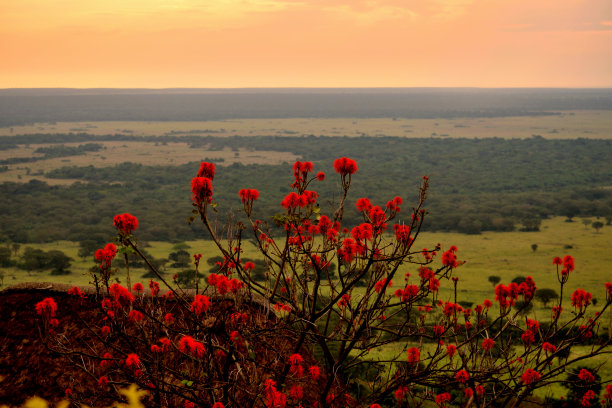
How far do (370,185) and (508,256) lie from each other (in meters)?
49.6

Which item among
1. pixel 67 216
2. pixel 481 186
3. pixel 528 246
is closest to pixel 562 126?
pixel 481 186

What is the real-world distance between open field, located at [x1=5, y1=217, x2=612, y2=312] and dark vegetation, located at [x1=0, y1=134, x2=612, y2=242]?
12.1ft

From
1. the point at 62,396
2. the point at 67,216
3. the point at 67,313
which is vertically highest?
the point at 67,313

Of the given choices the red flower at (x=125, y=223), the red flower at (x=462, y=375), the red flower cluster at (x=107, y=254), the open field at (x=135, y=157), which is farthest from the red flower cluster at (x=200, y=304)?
the open field at (x=135, y=157)

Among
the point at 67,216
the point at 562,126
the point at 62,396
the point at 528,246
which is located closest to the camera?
the point at 62,396

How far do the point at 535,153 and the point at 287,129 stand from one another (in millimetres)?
89741

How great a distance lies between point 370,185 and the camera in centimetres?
9825

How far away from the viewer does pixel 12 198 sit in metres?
88.4

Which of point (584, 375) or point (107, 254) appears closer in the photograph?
point (107, 254)

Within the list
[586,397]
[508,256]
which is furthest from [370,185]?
[586,397]

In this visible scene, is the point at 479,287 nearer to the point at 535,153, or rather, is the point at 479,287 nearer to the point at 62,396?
the point at 62,396

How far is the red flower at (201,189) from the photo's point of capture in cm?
480

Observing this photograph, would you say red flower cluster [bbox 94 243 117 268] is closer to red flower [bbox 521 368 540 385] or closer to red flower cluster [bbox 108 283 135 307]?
red flower cluster [bbox 108 283 135 307]

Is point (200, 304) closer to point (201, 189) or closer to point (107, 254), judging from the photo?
point (201, 189)
